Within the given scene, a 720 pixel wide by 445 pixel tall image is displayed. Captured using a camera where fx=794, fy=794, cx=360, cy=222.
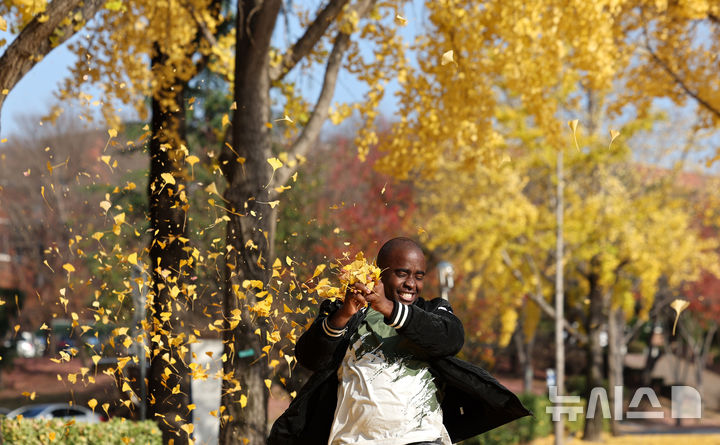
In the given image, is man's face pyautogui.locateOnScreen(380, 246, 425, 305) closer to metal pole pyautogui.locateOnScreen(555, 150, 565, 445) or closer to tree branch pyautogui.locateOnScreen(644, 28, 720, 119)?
tree branch pyautogui.locateOnScreen(644, 28, 720, 119)

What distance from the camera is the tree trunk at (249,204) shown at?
6488mm

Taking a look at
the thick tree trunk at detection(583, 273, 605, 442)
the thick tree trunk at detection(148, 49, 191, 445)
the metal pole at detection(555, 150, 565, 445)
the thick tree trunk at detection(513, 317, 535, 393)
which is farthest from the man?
the thick tree trunk at detection(513, 317, 535, 393)

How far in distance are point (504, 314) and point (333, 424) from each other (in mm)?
17688

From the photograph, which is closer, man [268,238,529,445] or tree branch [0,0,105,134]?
man [268,238,529,445]

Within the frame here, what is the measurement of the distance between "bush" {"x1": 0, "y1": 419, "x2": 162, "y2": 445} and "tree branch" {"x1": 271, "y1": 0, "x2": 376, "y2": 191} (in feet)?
11.0

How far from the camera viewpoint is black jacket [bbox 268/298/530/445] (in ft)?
10.5

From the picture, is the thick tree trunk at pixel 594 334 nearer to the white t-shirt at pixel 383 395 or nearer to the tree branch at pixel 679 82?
the tree branch at pixel 679 82

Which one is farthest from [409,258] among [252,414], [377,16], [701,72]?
[701,72]

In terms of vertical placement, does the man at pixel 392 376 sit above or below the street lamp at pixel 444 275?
below

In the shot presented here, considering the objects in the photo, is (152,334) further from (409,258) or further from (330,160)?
(330,160)

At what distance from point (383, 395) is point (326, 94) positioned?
523cm

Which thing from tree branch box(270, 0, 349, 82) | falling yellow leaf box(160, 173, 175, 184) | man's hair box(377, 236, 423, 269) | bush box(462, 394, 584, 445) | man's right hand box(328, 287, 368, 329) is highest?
tree branch box(270, 0, 349, 82)

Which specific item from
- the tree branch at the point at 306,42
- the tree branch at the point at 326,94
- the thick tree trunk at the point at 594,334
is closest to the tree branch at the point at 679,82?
the tree branch at the point at 326,94

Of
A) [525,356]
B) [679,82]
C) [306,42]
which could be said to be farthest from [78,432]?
[525,356]
